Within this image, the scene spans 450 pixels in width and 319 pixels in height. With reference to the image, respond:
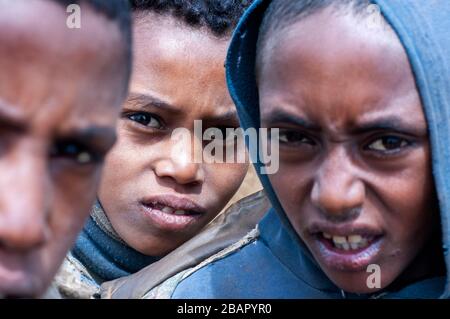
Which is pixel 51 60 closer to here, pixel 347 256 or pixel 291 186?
pixel 291 186

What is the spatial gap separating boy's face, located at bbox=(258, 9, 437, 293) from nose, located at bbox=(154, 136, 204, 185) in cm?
33

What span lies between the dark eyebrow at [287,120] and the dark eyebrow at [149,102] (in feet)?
1.16

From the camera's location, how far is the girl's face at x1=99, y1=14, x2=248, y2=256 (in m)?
1.67

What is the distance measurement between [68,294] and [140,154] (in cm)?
45

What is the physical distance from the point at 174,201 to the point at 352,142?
52 centimetres

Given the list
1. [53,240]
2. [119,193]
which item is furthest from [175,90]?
[53,240]

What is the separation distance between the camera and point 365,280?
1359mm

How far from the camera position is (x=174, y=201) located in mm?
1676

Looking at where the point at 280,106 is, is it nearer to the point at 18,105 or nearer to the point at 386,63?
the point at 386,63

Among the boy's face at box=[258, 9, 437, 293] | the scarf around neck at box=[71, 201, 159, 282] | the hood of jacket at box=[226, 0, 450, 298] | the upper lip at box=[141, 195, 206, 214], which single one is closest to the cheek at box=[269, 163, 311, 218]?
Result: the boy's face at box=[258, 9, 437, 293]

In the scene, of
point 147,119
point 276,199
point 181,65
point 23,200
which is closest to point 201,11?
point 181,65

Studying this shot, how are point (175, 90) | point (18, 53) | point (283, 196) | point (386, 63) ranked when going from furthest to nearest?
1. point (175, 90)
2. point (283, 196)
3. point (386, 63)
4. point (18, 53)
